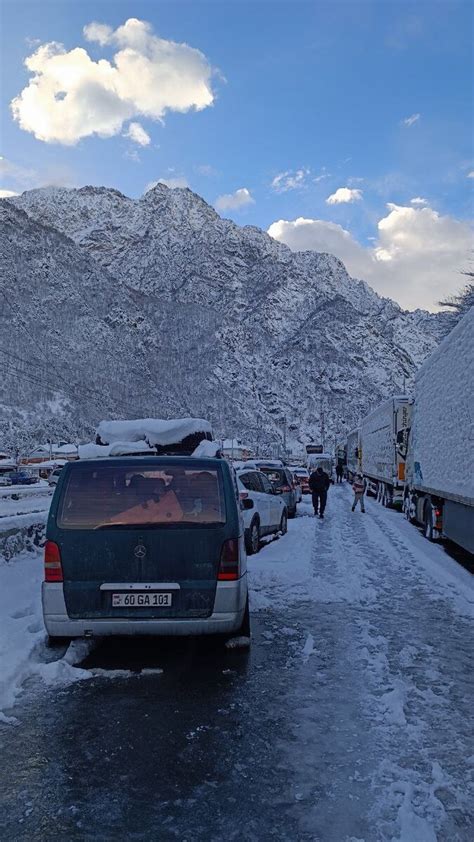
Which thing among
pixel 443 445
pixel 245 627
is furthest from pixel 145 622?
pixel 443 445

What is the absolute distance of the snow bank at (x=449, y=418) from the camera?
10469mm

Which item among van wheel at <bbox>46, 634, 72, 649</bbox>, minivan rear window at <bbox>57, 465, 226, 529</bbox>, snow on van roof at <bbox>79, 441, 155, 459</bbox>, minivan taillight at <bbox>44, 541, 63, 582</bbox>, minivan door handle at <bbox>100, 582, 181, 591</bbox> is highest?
snow on van roof at <bbox>79, 441, 155, 459</bbox>

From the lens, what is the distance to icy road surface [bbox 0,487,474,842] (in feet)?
10.7

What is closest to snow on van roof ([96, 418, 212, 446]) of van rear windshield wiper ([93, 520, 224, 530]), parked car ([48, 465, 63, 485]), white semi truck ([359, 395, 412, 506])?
parked car ([48, 465, 63, 485])

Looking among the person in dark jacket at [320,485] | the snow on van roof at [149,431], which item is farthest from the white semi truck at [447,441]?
the snow on van roof at [149,431]

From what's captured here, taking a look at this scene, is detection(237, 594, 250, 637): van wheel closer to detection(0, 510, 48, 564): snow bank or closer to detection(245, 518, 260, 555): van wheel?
detection(0, 510, 48, 564): snow bank

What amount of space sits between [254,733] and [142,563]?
182cm

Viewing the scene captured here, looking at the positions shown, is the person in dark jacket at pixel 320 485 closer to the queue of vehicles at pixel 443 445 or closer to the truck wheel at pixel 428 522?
the queue of vehicles at pixel 443 445

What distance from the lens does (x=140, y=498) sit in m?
5.91

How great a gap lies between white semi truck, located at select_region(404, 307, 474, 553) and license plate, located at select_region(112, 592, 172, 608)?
5.91 m

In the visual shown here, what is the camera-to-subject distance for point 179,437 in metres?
13.6

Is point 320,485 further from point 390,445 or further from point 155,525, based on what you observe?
point 155,525

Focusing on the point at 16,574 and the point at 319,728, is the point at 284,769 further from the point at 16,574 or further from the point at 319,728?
the point at 16,574

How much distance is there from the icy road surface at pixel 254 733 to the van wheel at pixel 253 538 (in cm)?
479
